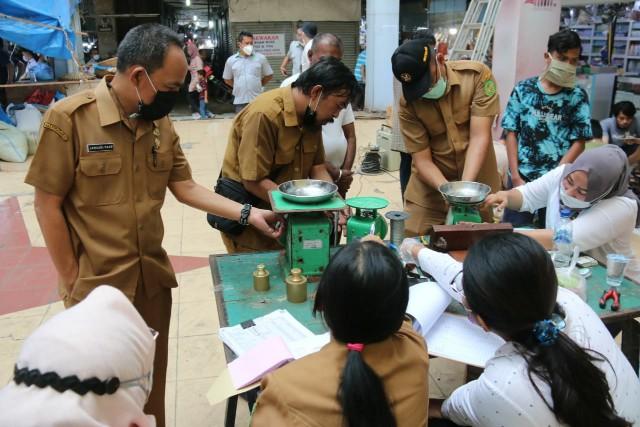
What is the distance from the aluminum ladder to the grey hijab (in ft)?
14.2

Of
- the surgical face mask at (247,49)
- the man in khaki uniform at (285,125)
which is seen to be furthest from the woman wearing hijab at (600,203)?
the surgical face mask at (247,49)

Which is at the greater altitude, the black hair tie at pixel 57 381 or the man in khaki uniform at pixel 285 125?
the man in khaki uniform at pixel 285 125

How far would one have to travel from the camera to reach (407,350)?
1360mm

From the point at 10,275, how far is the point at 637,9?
646 cm

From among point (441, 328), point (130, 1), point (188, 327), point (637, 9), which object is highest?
point (130, 1)

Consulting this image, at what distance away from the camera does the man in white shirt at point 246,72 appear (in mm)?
8328

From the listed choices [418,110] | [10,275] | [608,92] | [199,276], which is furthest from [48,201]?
[608,92]

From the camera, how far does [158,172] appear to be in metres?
2.08

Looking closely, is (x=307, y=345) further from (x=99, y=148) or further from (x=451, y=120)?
(x=451, y=120)

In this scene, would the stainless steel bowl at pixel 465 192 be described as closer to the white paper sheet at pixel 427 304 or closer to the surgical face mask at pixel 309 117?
the white paper sheet at pixel 427 304

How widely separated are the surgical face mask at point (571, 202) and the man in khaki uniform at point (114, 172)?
1.62 m

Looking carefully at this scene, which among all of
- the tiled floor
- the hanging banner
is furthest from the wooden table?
the hanging banner

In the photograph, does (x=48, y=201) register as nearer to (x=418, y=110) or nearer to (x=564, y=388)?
(x=564, y=388)

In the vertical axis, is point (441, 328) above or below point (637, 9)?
below
